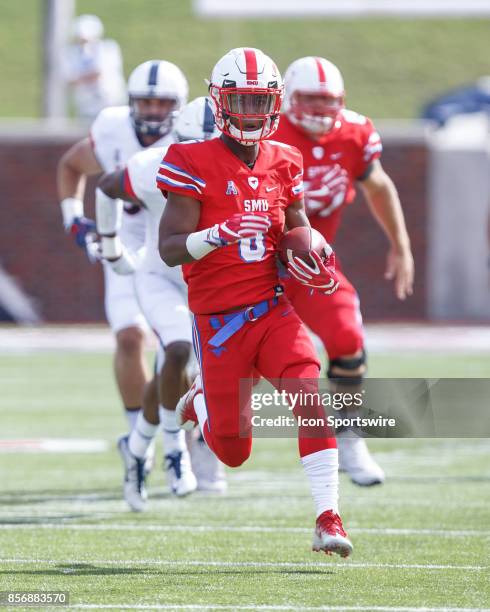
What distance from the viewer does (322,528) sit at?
4848 mm

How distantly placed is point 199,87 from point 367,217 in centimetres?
1450

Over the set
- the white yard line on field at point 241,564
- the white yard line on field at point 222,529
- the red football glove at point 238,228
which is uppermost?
the red football glove at point 238,228

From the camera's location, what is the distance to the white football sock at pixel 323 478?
4.93 metres

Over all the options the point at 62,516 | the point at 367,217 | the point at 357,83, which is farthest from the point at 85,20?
the point at 357,83

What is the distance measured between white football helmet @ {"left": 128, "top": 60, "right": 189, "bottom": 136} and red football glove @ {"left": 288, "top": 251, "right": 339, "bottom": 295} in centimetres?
209

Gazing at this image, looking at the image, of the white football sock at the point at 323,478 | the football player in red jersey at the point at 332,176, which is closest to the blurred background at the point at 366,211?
the football player in red jersey at the point at 332,176

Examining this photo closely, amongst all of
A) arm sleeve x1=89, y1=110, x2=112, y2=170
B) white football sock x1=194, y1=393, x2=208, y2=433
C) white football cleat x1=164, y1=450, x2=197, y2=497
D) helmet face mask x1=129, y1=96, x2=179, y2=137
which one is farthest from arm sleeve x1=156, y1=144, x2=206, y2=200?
arm sleeve x1=89, y1=110, x2=112, y2=170

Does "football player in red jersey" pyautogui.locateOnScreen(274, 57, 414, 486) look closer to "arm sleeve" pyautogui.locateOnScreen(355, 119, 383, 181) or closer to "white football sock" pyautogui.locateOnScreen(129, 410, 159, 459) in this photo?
"arm sleeve" pyautogui.locateOnScreen(355, 119, 383, 181)

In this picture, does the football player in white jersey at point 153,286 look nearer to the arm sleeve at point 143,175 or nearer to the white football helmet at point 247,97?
the arm sleeve at point 143,175

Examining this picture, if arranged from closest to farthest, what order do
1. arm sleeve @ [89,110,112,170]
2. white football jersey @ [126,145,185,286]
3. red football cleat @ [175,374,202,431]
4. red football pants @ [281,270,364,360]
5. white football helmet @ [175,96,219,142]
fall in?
red football cleat @ [175,374,202,431] < white football jersey @ [126,145,185,286] < white football helmet @ [175,96,219,142] < red football pants @ [281,270,364,360] < arm sleeve @ [89,110,112,170]

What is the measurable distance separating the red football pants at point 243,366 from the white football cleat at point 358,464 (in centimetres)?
142

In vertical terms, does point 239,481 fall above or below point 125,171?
below

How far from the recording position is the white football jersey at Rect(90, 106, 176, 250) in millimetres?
7270

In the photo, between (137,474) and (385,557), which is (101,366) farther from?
(385,557)
